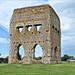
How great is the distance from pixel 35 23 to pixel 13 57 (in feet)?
17.2

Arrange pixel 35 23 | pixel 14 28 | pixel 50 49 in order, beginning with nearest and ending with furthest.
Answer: pixel 50 49 < pixel 35 23 < pixel 14 28

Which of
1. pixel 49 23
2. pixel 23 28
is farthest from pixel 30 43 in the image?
pixel 49 23

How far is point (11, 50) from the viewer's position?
Answer: 18000 mm

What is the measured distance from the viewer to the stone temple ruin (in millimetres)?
16250

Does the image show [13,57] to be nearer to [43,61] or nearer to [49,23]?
[43,61]

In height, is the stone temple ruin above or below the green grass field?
above

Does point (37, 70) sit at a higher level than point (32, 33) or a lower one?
lower

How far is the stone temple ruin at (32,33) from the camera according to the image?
53.3ft

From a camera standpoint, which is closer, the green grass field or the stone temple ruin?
the green grass field

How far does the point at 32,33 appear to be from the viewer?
55.9 ft

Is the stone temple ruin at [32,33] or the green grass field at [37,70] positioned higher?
the stone temple ruin at [32,33]

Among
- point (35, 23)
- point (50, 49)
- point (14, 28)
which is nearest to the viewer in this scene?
point (50, 49)

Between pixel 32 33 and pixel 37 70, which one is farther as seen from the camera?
pixel 32 33

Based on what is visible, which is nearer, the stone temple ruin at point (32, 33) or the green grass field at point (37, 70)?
the green grass field at point (37, 70)
